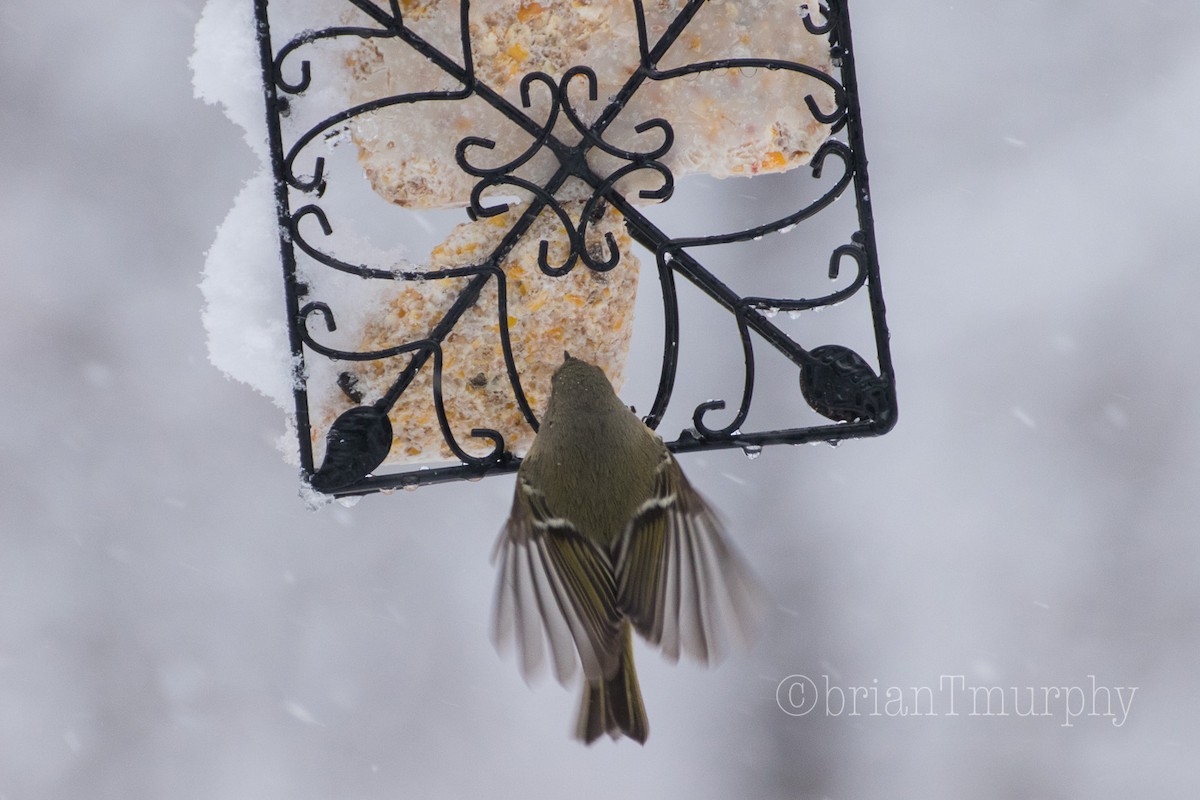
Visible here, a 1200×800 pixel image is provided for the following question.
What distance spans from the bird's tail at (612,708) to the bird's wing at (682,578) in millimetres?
86

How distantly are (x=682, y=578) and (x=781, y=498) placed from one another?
2043 millimetres

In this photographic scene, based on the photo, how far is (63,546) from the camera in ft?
12.5

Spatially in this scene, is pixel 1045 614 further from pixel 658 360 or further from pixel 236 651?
pixel 236 651

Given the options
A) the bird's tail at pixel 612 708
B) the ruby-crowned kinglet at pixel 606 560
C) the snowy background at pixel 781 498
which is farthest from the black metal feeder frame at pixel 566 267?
the snowy background at pixel 781 498

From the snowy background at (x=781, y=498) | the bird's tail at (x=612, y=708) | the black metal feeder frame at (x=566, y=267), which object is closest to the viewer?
the black metal feeder frame at (x=566, y=267)

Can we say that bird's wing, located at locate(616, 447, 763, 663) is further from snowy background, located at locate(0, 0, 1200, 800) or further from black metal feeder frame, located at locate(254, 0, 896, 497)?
snowy background, located at locate(0, 0, 1200, 800)

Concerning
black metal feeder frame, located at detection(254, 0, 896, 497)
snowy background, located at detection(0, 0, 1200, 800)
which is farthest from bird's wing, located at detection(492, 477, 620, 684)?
snowy background, located at detection(0, 0, 1200, 800)

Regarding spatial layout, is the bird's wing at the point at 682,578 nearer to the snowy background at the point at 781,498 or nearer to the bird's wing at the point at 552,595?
the bird's wing at the point at 552,595

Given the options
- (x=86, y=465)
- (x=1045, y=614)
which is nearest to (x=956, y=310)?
(x=1045, y=614)

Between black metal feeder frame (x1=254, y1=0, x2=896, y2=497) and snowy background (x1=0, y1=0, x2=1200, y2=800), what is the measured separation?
75.0 inches

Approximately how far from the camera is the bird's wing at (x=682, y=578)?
1820 millimetres

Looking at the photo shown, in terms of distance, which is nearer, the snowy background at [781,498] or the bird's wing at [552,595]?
the bird's wing at [552,595]

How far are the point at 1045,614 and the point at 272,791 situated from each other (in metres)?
2.51

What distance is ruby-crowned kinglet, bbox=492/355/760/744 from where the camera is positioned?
6.02 ft
